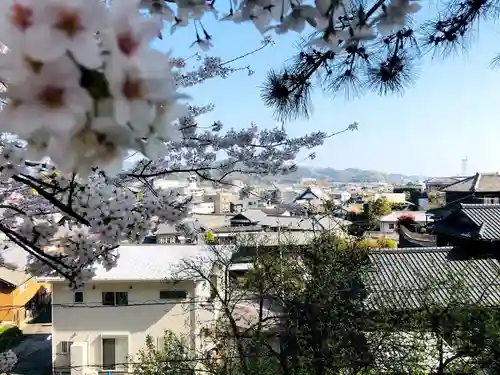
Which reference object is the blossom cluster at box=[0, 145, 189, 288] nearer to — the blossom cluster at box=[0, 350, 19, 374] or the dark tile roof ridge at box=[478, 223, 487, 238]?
the blossom cluster at box=[0, 350, 19, 374]

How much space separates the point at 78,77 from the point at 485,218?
31.6ft

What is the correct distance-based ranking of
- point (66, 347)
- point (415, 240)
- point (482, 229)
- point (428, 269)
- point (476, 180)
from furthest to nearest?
point (476, 180), point (415, 240), point (482, 229), point (428, 269), point (66, 347)

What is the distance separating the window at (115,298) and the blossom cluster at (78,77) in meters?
6.51

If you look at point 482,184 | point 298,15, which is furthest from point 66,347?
point 482,184

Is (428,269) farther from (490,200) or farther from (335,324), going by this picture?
(490,200)

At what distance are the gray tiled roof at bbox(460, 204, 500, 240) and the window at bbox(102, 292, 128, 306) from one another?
21.0ft

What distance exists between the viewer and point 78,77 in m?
0.30

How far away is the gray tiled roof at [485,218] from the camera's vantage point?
798 cm

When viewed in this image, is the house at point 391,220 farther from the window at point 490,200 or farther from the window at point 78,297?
the window at point 78,297

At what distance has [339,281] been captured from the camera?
344 centimetres

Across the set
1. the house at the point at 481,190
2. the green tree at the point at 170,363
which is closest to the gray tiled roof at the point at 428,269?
the green tree at the point at 170,363

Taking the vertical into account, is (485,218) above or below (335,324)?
above

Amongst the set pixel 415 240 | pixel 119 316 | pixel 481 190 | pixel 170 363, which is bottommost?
pixel 119 316

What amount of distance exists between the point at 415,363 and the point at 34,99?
3.24 meters
